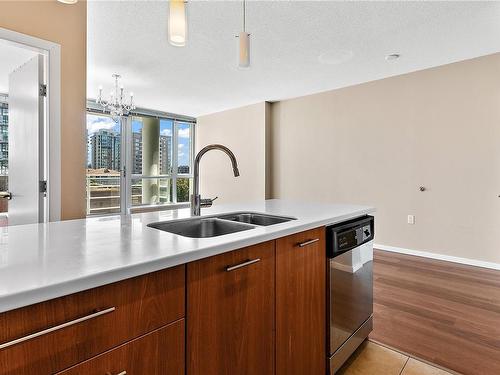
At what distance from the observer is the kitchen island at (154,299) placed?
617mm

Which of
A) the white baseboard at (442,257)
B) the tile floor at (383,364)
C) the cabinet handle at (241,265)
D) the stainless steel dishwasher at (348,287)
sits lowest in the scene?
the tile floor at (383,364)

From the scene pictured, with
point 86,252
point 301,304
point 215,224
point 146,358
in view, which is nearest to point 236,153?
point 215,224

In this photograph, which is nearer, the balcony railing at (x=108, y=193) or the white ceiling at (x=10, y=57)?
the white ceiling at (x=10, y=57)

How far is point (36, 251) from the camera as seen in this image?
0.84 metres

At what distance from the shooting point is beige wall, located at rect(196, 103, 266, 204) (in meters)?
5.78

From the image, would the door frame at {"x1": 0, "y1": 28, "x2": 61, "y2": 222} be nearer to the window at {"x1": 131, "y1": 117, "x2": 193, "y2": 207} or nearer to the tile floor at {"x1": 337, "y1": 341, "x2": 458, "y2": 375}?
the tile floor at {"x1": 337, "y1": 341, "x2": 458, "y2": 375}

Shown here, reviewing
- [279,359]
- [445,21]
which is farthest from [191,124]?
[279,359]

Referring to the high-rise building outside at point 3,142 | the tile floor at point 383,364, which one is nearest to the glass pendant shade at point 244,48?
the tile floor at point 383,364

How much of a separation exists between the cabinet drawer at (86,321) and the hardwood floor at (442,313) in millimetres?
1773

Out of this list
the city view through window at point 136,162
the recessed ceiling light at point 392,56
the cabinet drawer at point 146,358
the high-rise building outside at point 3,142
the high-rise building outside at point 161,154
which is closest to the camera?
the cabinet drawer at point 146,358

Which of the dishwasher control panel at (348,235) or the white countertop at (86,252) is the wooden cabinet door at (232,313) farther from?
the dishwasher control panel at (348,235)

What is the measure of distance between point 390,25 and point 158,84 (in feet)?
10.8

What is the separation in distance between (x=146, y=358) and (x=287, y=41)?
3.08 m

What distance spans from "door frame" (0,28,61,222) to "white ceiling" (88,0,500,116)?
2.39 feet
